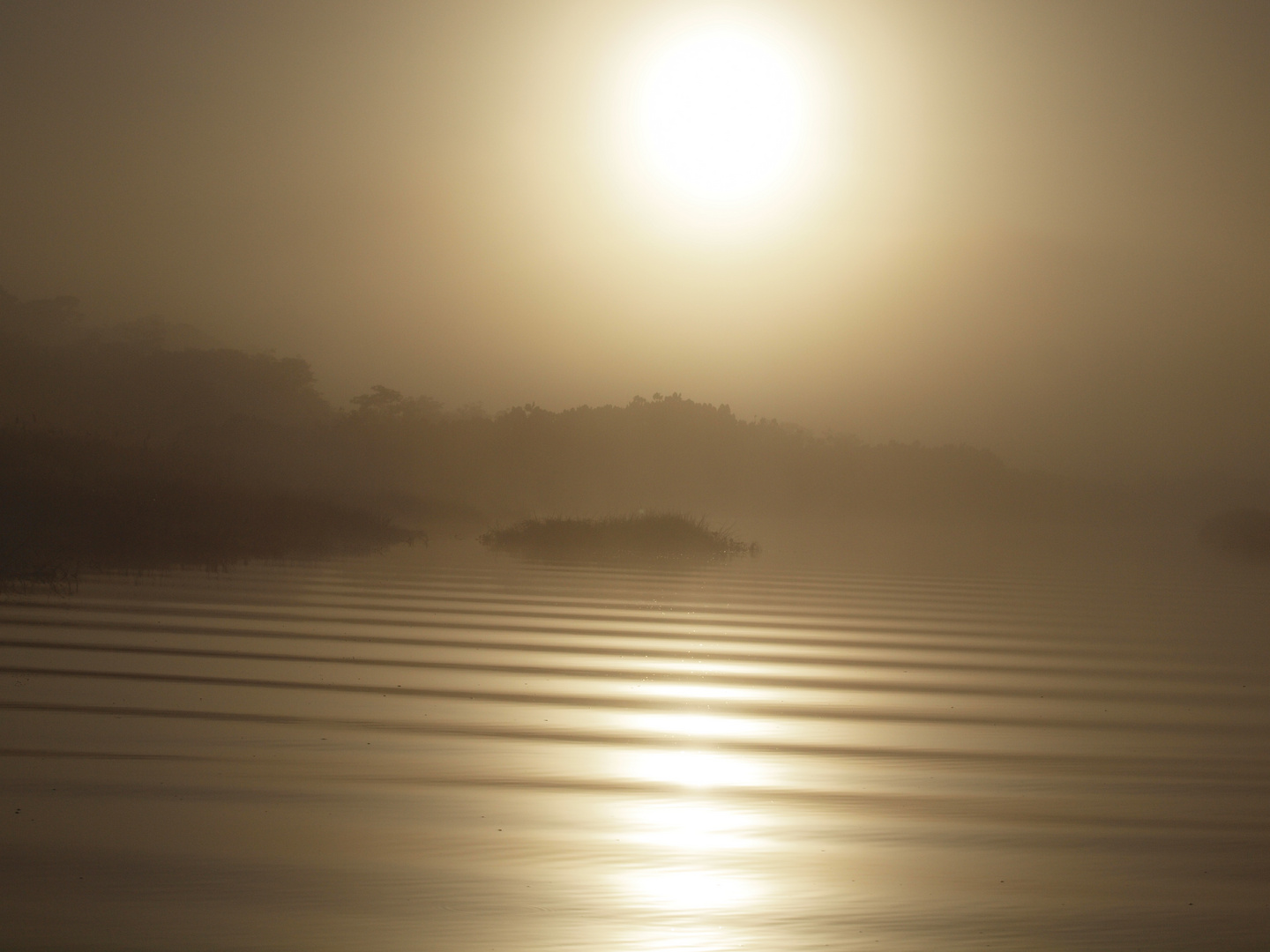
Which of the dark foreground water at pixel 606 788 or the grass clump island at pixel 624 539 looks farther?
the grass clump island at pixel 624 539

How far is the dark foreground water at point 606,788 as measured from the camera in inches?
119

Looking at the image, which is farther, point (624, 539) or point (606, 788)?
point (624, 539)

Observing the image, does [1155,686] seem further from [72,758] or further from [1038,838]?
[72,758]

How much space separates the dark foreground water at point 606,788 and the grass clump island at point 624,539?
10.4 metres

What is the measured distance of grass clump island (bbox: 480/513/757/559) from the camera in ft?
63.9

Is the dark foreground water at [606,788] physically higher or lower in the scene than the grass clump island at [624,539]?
lower

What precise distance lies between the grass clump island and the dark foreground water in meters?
10.4

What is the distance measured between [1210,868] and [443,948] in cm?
256

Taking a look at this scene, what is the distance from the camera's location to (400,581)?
482 inches

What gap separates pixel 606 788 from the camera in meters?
4.24

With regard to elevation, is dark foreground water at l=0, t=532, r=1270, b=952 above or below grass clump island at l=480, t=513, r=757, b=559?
below

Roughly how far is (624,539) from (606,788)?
15.8 m

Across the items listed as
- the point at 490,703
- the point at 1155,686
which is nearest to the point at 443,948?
the point at 490,703

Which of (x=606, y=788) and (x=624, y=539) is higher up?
(x=624, y=539)
